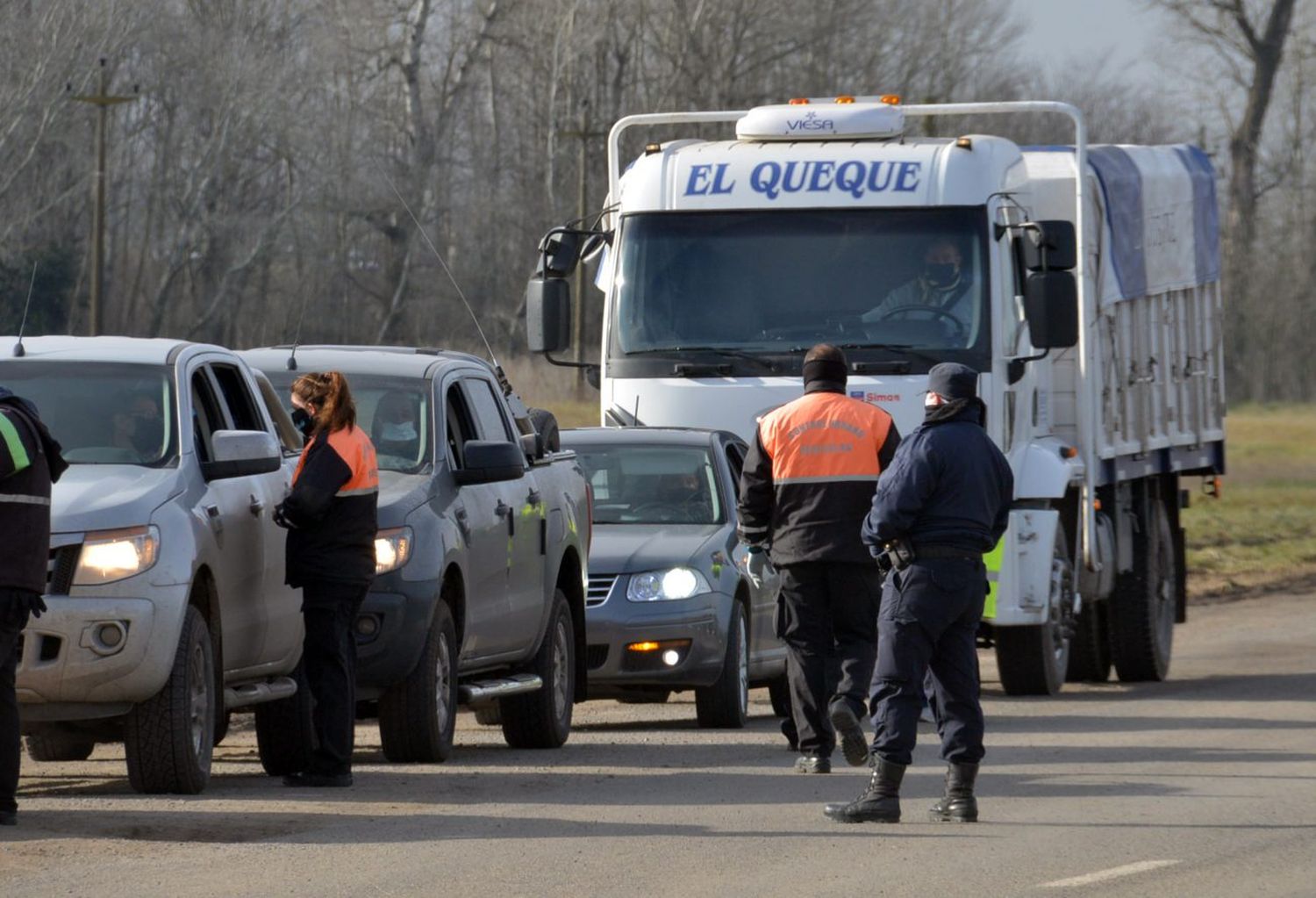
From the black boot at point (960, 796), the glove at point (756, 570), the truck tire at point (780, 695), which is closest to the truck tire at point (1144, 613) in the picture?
the truck tire at point (780, 695)

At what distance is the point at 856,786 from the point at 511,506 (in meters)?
2.53

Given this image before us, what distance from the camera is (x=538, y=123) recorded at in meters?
75.5

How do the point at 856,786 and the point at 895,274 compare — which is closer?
the point at 856,786

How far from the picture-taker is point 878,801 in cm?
948

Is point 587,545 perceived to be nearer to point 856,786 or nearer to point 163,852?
point 856,786

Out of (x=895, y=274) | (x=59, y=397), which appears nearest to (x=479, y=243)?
(x=895, y=274)

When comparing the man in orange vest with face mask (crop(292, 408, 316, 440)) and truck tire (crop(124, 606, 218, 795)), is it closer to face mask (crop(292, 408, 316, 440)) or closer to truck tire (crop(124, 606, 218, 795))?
face mask (crop(292, 408, 316, 440))

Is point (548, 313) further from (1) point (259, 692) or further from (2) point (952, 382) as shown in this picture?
(2) point (952, 382)

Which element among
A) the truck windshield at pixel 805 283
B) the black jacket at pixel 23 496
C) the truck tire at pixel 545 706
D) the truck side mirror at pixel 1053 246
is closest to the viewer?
the black jacket at pixel 23 496

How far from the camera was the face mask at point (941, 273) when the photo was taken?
50.4 ft

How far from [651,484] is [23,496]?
22.2 ft

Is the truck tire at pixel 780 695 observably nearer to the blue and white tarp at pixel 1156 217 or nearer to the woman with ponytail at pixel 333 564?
the blue and white tarp at pixel 1156 217

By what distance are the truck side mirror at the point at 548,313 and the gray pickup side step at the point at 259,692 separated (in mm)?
4965

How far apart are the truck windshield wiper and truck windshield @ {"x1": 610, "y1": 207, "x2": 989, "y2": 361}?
1 centimetres
